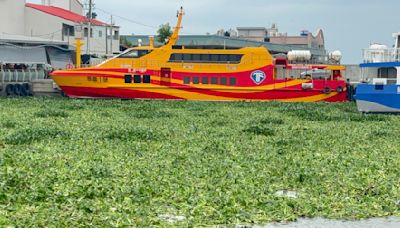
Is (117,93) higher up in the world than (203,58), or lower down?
lower down

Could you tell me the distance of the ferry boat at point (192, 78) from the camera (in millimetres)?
33750

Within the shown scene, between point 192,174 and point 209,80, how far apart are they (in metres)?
23.9

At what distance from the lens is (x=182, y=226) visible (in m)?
7.08

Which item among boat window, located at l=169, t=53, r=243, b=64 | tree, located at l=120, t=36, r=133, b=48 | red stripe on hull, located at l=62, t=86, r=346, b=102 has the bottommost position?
red stripe on hull, located at l=62, t=86, r=346, b=102

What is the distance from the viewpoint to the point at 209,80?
3391cm

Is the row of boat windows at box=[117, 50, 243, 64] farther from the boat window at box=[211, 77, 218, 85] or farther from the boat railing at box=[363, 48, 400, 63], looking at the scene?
the boat railing at box=[363, 48, 400, 63]

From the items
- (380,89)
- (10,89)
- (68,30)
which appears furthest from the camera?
(68,30)

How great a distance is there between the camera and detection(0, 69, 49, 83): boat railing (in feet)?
126

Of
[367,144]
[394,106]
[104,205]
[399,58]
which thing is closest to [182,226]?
[104,205]

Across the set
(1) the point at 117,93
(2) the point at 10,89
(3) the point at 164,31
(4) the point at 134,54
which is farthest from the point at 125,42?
(1) the point at 117,93

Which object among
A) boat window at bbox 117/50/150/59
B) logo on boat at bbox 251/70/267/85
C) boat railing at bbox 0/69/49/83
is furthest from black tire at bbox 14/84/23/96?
logo on boat at bbox 251/70/267/85

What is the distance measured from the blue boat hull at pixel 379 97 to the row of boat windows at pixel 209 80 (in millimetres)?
9067

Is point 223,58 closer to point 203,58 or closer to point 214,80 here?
point 203,58

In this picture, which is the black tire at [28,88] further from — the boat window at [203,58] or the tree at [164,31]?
the tree at [164,31]
